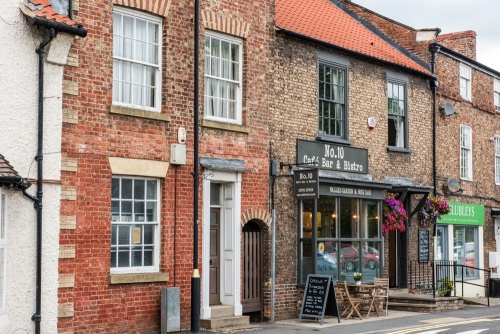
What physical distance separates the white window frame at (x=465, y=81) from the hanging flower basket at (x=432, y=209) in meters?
4.60

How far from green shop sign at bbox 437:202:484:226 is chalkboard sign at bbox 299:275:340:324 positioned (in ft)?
25.4

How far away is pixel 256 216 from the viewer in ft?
56.0

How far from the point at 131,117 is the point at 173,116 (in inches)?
39.7

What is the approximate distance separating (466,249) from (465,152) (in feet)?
10.6

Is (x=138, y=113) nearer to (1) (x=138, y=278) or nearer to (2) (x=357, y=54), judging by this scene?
(1) (x=138, y=278)

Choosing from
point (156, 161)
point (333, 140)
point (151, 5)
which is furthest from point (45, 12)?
point (333, 140)

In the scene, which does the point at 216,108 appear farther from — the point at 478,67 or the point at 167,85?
the point at 478,67

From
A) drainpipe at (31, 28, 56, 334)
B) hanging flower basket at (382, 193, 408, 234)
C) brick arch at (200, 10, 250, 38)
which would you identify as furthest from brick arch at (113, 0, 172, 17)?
hanging flower basket at (382, 193, 408, 234)

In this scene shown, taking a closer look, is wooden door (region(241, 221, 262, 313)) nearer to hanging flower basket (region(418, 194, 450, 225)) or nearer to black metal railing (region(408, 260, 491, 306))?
black metal railing (region(408, 260, 491, 306))

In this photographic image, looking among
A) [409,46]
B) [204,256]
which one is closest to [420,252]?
[409,46]

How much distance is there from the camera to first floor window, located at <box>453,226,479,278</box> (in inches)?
995

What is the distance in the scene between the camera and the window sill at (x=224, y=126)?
52.4ft

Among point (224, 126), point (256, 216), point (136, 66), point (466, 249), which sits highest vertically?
point (136, 66)

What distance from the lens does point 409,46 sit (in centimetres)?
2464
